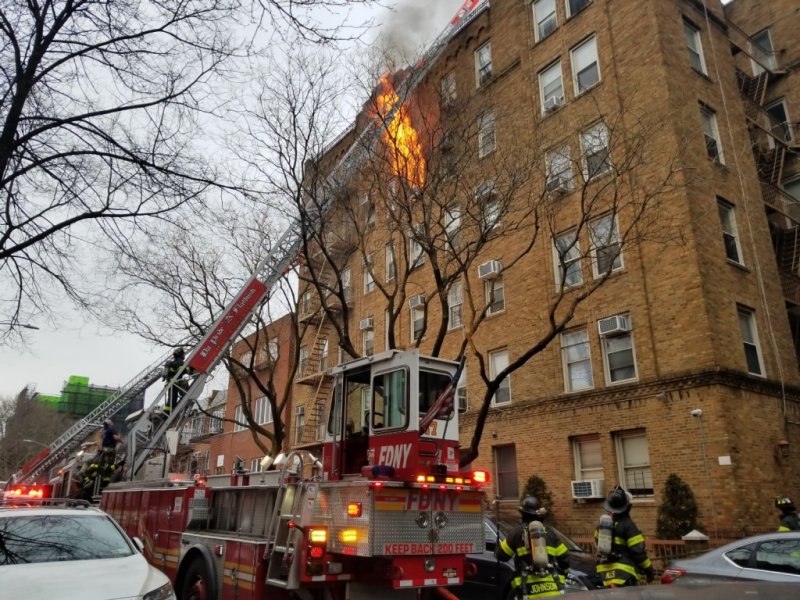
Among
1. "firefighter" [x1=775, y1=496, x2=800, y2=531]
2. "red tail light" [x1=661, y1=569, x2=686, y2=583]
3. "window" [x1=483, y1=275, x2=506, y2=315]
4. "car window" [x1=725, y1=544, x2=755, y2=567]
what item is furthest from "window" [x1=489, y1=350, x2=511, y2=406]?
"car window" [x1=725, y1=544, x2=755, y2=567]

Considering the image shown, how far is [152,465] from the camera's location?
11234mm

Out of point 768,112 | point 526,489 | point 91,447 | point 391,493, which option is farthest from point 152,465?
point 768,112

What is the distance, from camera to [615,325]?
14.8 m

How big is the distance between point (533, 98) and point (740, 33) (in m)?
7.67

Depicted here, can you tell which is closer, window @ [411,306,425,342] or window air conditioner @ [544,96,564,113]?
window air conditioner @ [544,96,564,113]

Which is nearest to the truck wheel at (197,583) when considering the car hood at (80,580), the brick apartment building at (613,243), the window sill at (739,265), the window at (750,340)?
the car hood at (80,580)

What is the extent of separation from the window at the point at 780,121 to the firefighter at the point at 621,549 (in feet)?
59.7

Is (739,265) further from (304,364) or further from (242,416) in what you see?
(242,416)

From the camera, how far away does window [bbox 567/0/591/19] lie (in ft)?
61.1

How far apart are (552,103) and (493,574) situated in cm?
1427

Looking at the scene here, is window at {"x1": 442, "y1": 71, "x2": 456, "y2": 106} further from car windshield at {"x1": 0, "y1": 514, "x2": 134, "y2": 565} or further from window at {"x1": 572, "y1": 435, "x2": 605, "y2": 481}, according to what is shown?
car windshield at {"x1": 0, "y1": 514, "x2": 134, "y2": 565}

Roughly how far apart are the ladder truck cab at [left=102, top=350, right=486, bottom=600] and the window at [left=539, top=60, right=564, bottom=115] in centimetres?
1340

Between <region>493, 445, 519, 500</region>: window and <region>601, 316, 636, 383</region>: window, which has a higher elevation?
<region>601, 316, 636, 383</region>: window

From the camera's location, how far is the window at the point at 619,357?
14719mm
